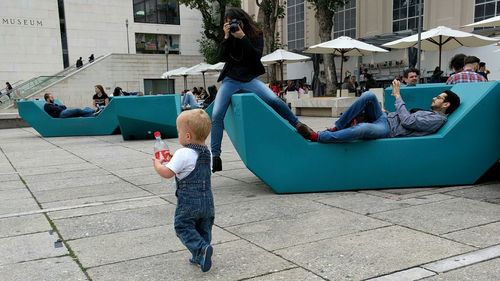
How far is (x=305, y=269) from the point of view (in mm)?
2934

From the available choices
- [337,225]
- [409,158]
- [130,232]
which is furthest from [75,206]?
[409,158]

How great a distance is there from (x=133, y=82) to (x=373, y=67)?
2307 centimetres

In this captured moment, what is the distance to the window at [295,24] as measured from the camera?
33.6 metres

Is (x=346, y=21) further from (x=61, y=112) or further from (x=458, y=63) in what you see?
(x=458, y=63)

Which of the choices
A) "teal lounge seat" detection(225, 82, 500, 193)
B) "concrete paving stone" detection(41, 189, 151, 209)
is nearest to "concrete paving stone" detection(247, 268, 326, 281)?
"teal lounge seat" detection(225, 82, 500, 193)

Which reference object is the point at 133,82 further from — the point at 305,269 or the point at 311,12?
the point at 305,269

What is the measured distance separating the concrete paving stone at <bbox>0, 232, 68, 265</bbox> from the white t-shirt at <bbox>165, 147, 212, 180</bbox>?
123 cm

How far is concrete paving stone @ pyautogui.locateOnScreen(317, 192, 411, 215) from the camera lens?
429 centimetres

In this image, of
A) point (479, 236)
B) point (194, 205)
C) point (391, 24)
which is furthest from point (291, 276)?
point (391, 24)

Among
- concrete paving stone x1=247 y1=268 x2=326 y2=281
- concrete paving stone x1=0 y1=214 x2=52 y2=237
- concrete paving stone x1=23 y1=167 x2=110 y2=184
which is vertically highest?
concrete paving stone x1=247 y1=268 x2=326 y2=281

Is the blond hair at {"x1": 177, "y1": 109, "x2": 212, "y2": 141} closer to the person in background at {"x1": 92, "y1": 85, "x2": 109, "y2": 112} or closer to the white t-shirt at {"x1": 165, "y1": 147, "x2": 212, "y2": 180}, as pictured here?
the white t-shirt at {"x1": 165, "y1": 147, "x2": 212, "y2": 180}

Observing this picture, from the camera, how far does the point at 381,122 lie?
509cm

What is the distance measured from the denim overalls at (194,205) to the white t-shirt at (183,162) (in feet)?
0.09

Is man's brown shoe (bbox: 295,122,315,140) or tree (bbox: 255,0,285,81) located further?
tree (bbox: 255,0,285,81)
